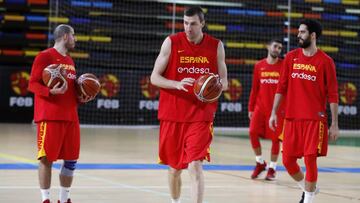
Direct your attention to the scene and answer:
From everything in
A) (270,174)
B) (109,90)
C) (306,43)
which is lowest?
(109,90)

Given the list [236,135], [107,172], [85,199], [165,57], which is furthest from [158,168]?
[236,135]

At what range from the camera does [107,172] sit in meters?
12.3

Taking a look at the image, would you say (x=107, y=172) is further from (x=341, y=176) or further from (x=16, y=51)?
(x=16, y=51)

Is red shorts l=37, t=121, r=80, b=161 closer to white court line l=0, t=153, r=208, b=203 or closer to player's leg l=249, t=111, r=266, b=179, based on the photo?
white court line l=0, t=153, r=208, b=203

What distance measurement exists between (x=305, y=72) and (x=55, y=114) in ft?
8.70

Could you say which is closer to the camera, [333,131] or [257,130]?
[333,131]

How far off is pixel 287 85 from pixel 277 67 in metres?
3.34

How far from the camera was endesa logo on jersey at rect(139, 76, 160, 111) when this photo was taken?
23406 mm

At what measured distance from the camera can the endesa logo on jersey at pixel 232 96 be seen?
23750 millimetres

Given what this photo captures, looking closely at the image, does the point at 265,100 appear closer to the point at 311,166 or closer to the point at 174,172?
the point at 311,166

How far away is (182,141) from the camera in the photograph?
7.77 m

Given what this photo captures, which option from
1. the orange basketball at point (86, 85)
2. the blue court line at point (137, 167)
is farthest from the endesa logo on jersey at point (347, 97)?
the orange basketball at point (86, 85)

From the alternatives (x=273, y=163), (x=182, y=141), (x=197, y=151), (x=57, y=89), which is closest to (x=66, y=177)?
(x=57, y=89)

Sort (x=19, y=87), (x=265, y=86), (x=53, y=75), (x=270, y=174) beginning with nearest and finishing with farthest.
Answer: (x=53, y=75) < (x=270, y=174) < (x=265, y=86) < (x=19, y=87)
